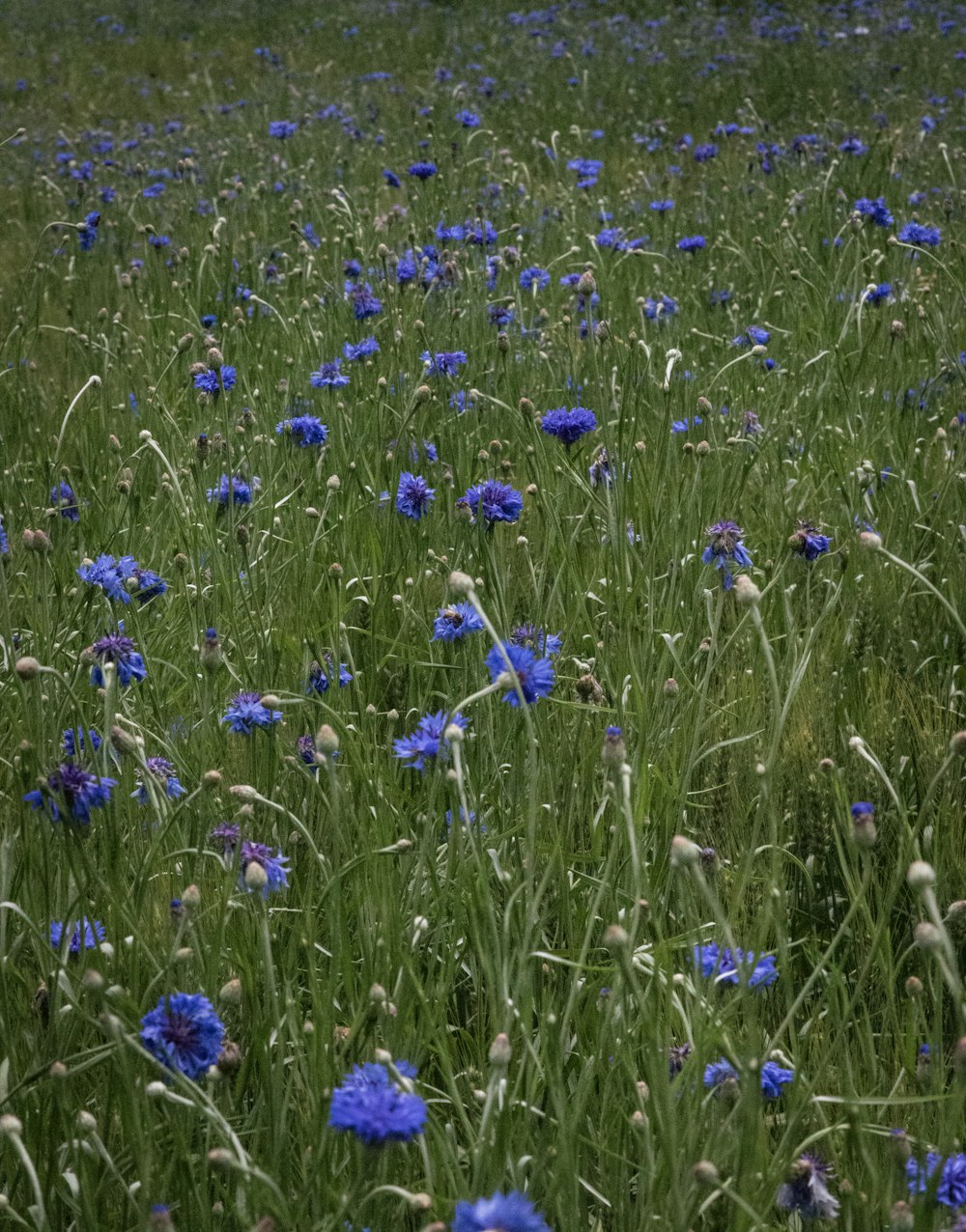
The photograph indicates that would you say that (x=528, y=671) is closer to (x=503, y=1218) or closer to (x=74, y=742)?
(x=74, y=742)

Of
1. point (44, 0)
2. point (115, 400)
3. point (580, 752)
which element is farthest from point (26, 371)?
point (44, 0)

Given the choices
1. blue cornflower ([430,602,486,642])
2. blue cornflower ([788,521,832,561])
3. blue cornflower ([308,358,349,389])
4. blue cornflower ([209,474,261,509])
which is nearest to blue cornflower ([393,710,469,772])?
blue cornflower ([430,602,486,642])

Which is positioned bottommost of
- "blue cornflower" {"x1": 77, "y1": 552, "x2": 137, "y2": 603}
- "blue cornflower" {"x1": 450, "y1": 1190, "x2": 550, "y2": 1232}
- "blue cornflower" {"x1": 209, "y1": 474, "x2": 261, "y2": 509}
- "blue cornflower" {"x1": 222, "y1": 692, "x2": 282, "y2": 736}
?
"blue cornflower" {"x1": 222, "y1": 692, "x2": 282, "y2": 736}

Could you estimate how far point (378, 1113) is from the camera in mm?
893

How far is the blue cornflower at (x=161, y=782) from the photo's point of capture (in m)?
1.53

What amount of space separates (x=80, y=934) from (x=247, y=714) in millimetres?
377

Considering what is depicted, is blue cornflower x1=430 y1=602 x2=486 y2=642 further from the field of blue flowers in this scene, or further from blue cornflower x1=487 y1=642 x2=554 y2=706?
blue cornflower x1=487 y1=642 x2=554 y2=706

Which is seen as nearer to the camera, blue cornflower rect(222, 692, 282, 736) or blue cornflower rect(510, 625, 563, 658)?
blue cornflower rect(222, 692, 282, 736)

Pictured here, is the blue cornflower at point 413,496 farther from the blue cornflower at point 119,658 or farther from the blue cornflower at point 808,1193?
the blue cornflower at point 808,1193

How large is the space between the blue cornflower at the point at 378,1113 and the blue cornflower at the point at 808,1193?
14.5 inches

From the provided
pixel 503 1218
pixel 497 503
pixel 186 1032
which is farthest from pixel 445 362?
pixel 503 1218

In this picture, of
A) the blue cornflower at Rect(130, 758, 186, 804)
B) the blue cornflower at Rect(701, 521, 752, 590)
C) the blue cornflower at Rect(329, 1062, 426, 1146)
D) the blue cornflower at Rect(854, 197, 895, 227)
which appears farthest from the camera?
the blue cornflower at Rect(854, 197, 895, 227)

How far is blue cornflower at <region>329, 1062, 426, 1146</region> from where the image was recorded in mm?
881

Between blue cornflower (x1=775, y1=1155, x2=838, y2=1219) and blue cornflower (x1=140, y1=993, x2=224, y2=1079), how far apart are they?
0.50m
